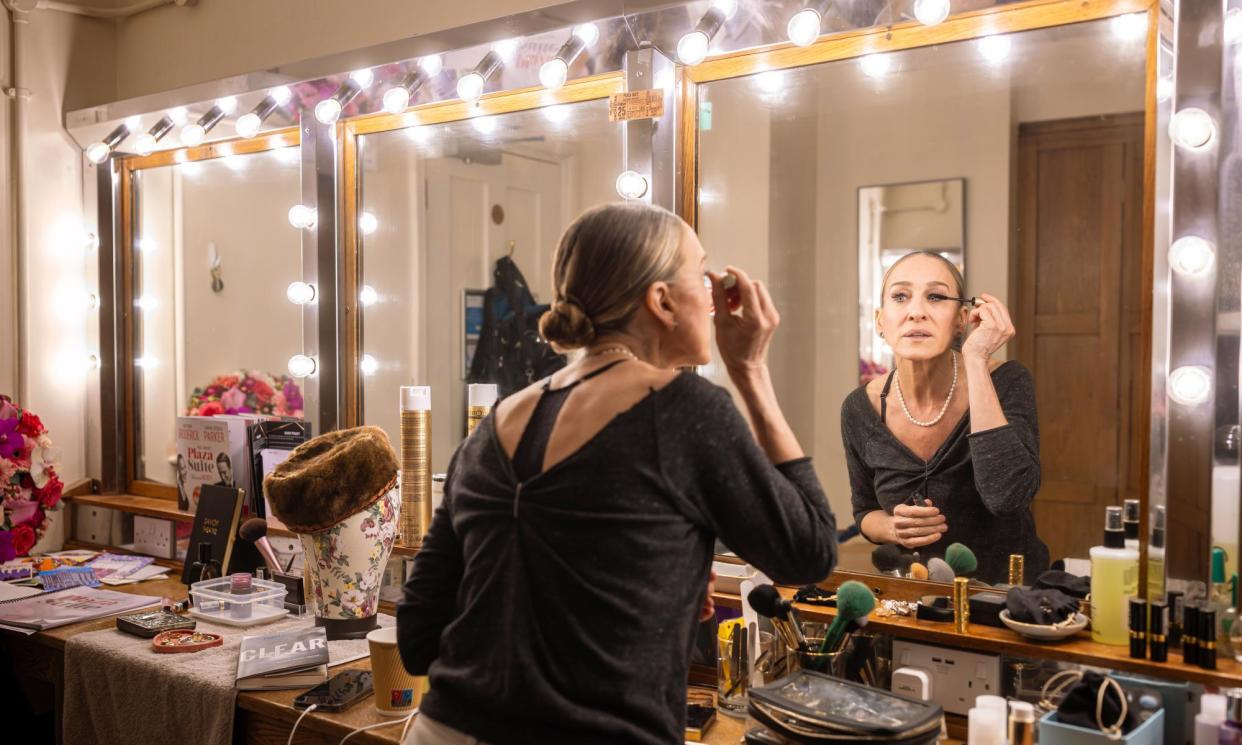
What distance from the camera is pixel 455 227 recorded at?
233 centimetres

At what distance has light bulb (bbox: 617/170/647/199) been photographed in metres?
1.93

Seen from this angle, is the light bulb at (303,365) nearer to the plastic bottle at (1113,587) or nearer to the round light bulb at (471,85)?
the round light bulb at (471,85)

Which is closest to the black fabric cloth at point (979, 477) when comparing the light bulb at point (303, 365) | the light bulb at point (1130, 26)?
the light bulb at point (1130, 26)

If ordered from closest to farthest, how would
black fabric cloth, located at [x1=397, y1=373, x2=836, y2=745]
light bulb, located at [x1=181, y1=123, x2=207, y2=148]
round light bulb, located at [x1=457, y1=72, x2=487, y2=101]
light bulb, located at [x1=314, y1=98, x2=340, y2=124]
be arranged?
black fabric cloth, located at [x1=397, y1=373, x2=836, y2=745] < round light bulb, located at [x1=457, y1=72, x2=487, y2=101] < light bulb, located at [x1=314, y1=98, x2=340, y2=124] < light bulb, located at [x1=181, y1=123, x2=207, y2=148]

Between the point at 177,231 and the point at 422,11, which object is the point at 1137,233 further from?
the point at 177,231

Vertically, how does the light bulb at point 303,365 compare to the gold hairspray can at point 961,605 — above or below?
above

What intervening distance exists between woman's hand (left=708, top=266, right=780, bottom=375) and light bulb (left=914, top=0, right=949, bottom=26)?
64 centimetres

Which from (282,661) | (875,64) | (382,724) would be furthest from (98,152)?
(875,64)

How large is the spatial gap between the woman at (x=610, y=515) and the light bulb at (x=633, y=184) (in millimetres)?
781

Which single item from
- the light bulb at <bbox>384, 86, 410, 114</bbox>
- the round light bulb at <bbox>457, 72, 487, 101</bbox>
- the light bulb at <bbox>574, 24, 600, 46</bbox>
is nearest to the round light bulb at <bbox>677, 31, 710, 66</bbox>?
the light bulb at <bbox>574, 24, 600, 46</bbox>

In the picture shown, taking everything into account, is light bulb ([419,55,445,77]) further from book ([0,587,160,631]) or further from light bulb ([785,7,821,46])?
book ([0,587,160,631])

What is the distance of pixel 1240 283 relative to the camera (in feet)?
4.41

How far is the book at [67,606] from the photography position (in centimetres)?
217

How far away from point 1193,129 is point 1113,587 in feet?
2.00
